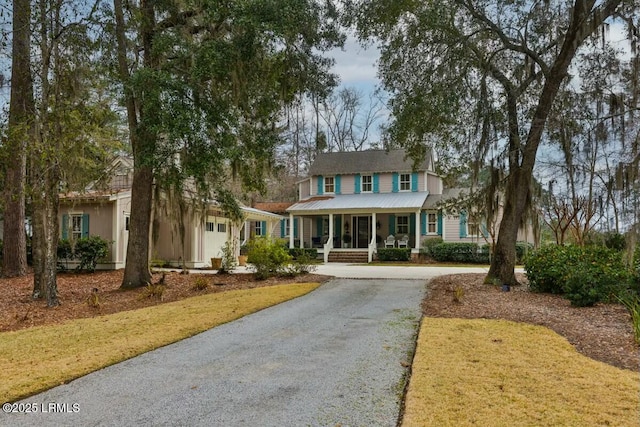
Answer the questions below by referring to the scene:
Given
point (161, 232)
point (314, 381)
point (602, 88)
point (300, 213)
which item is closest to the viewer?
point (314, 381)

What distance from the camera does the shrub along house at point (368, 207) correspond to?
2320cm

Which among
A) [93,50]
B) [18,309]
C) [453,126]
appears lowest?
[18,309]

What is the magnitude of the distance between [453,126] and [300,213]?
1284 centimetres

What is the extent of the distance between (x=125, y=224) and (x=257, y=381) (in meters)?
14.3

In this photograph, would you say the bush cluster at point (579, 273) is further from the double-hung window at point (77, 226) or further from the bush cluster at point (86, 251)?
the double-hung window at point (77, 226)

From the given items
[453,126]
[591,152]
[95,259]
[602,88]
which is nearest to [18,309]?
[95,259]

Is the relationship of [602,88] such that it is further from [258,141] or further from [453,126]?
[258,141]

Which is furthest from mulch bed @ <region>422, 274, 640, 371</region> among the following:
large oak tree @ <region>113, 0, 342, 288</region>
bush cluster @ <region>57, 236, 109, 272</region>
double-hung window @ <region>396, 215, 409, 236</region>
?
double-hung window @ <region>396, 215, 409, 236</region>

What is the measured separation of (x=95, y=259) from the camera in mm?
16109

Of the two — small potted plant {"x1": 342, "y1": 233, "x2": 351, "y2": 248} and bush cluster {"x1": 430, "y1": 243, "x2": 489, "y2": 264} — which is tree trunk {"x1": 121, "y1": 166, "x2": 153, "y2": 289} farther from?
small potted plant {"x1": 342, "y1": 233, "x2": 351, "y2": 248}

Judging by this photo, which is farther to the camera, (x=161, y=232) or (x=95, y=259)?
(x=161, y=232)

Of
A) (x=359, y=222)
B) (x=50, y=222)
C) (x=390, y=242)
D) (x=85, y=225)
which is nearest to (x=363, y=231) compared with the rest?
(x=359, y=222)

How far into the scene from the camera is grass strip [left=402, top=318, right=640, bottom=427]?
3.56 metres

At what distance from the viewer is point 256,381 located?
4531 mm
